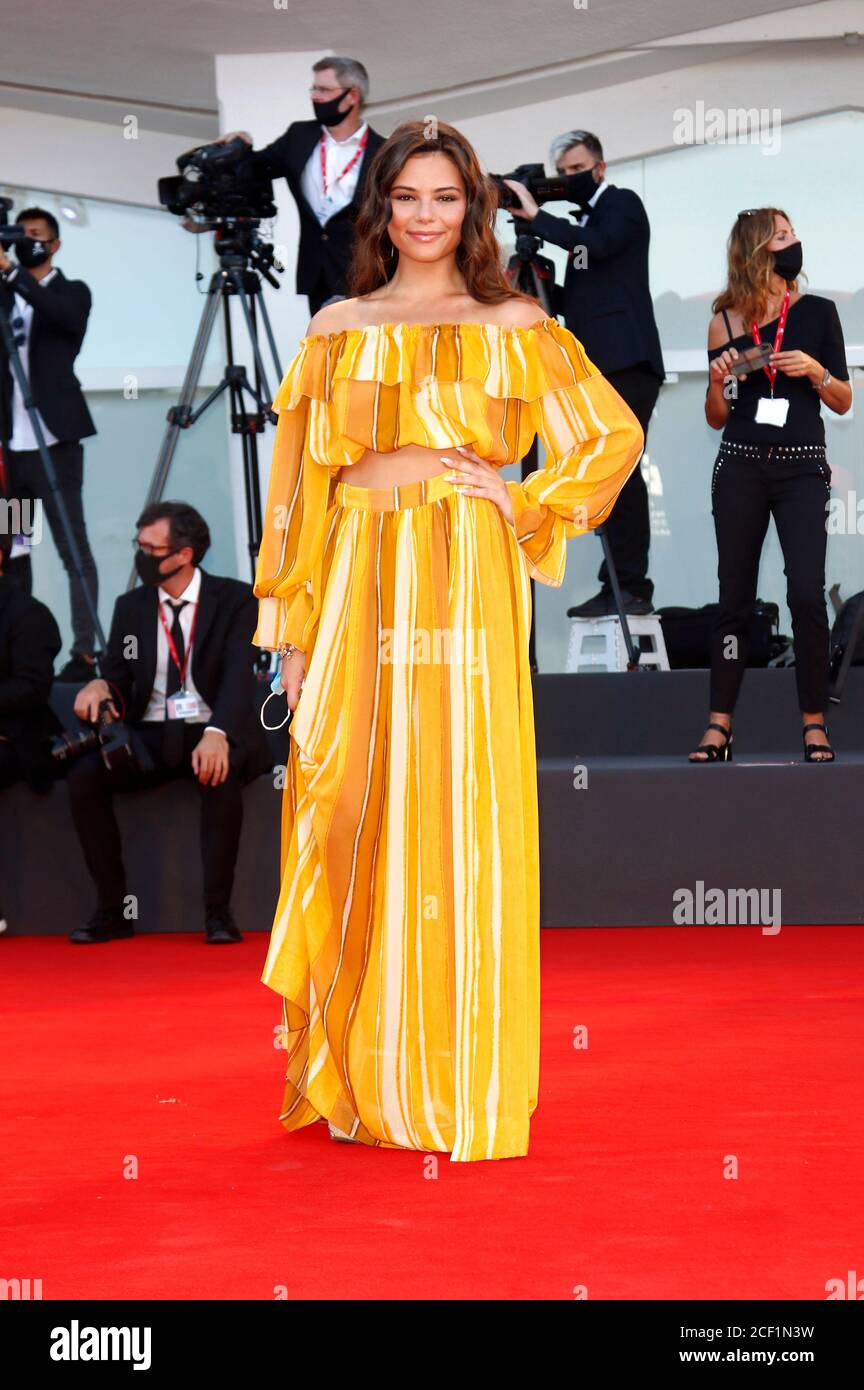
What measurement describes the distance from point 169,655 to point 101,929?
29.4 inches

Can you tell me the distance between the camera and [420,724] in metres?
2.53

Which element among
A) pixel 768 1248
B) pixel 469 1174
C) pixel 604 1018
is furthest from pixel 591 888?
pixel 768 1248

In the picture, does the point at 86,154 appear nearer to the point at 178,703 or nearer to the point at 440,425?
the point at 178,703

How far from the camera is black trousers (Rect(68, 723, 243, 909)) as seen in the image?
485 centimetres

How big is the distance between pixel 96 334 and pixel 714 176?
268cm

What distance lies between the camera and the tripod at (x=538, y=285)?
539cm

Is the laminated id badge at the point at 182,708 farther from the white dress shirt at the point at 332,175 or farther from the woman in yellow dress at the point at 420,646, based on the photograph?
the woman in yellow dress at the point at 420,646

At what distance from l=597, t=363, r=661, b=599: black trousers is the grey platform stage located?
84 centimetres


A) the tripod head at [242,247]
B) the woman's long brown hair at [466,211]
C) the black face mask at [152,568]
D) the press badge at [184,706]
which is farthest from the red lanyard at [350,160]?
the woman's long brown hair at [466,211]

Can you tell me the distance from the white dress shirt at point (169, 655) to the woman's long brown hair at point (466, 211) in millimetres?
2422

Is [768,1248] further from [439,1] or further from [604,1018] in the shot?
[439,1]

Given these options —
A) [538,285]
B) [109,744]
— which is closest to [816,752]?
[538,285]
